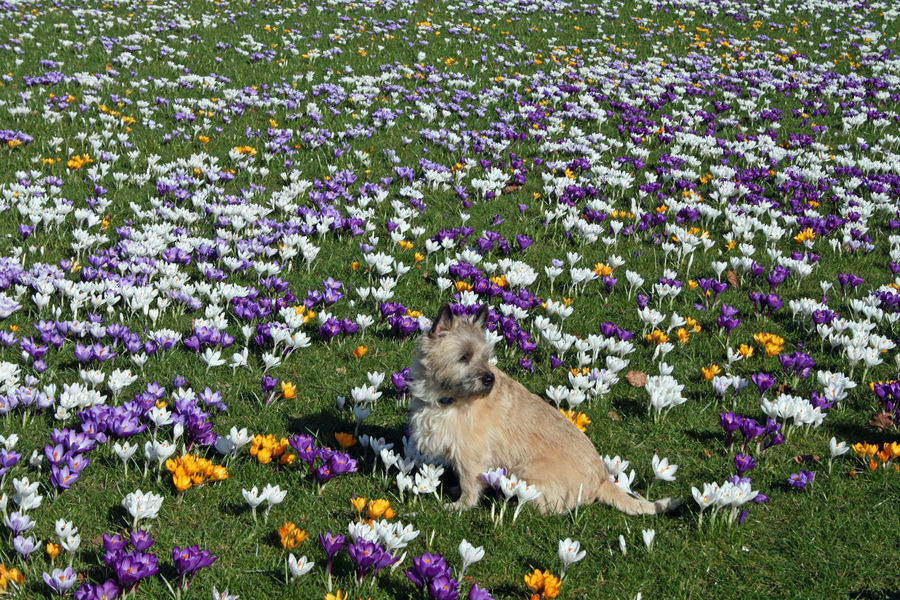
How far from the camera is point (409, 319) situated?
7184 mm

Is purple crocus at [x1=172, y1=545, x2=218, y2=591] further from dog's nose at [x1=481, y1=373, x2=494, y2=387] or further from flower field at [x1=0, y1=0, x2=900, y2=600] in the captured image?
dog's nose at [x1=481, y1=373, x2=494, y2=387]

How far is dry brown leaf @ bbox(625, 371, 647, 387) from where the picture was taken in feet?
22.3

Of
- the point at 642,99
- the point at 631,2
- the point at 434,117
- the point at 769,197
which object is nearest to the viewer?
the point at 769,197

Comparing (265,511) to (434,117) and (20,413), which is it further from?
(434,117)

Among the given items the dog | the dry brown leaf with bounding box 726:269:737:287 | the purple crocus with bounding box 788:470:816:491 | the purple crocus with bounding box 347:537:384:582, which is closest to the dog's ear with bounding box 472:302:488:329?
the dog

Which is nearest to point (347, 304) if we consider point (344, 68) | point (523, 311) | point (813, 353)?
point (523, 311)

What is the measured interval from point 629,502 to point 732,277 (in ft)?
16.5

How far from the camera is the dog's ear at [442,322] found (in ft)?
15.6

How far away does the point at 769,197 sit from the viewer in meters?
12.0

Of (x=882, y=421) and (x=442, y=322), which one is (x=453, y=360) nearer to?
(x=442, y=322)

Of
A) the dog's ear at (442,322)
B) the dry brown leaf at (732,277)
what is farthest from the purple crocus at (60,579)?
the dry brown leaf at (732,277)

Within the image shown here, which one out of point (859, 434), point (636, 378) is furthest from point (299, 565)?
point (859, 434)

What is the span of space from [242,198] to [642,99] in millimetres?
10510

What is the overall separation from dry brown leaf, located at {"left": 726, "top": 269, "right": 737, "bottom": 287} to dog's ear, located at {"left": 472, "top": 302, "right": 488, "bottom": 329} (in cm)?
521
